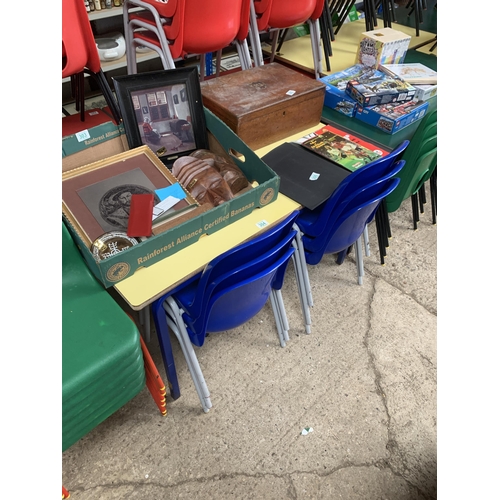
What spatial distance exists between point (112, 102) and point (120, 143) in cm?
55

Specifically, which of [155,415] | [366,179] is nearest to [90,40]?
[366,179]

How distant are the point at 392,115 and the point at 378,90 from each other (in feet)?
0.59

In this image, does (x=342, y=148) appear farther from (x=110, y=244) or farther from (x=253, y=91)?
(x=110, y=244)

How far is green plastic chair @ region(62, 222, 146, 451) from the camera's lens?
1151 millimetres

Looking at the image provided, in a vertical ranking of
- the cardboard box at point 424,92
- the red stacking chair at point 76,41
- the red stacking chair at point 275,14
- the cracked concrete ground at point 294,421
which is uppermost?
the red stacking chair at point 76,41

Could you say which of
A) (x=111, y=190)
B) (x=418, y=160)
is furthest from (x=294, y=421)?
(x=418, y=160)

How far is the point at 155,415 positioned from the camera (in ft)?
5.29

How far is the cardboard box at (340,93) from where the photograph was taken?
2145 millimetres

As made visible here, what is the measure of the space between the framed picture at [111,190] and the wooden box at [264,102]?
0.41 meters

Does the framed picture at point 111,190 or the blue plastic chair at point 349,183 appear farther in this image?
the blue plastic chair at point 349,183

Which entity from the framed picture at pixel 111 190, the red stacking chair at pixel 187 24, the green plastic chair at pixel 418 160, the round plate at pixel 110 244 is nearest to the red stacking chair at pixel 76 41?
the framed picture at pixel 111 190

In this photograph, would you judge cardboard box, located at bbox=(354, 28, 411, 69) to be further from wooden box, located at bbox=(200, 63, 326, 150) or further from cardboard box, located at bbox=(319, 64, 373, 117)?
wooden box, located at bbox=(200, 63, 326, 150)

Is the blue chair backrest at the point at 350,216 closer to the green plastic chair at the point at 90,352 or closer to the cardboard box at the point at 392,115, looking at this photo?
the cardboard box at the point at 392,115

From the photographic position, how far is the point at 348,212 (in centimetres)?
154
